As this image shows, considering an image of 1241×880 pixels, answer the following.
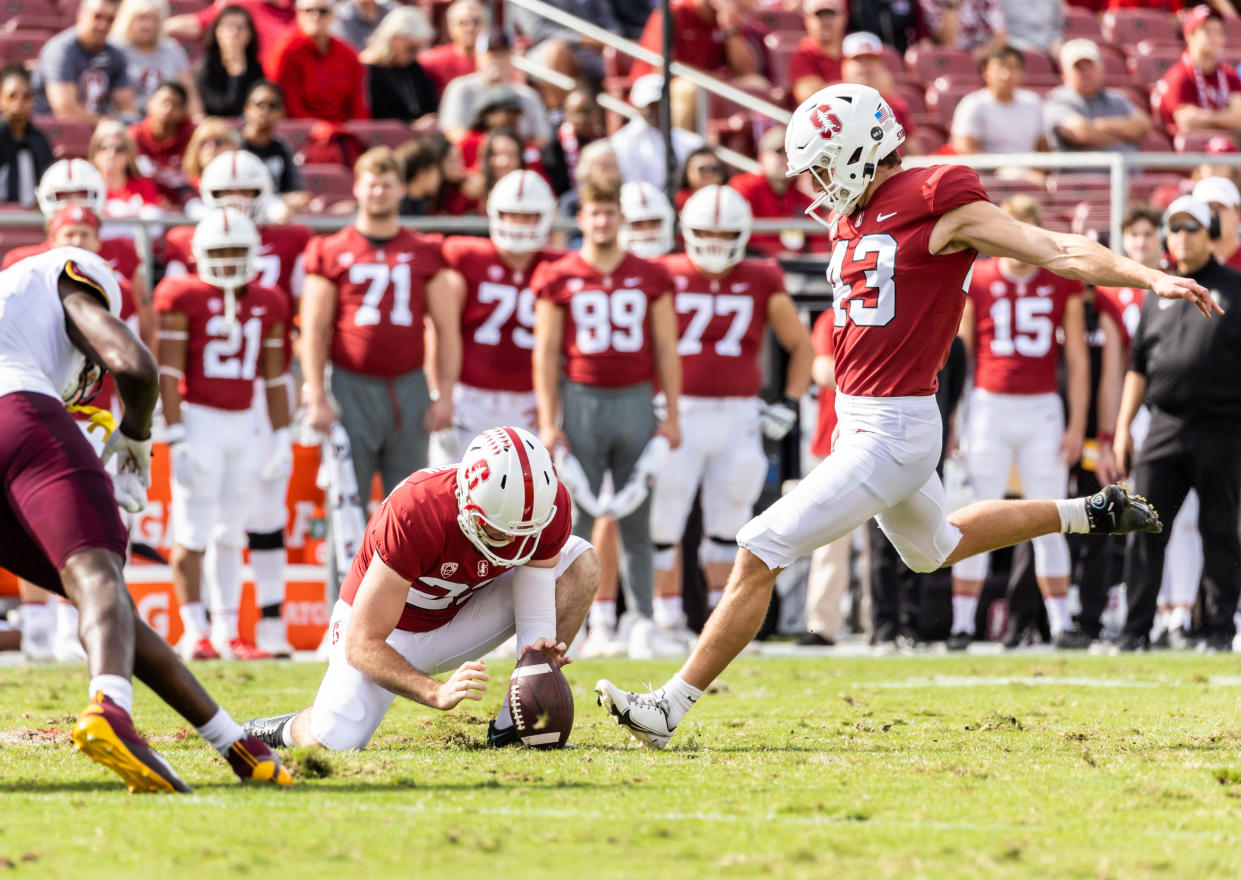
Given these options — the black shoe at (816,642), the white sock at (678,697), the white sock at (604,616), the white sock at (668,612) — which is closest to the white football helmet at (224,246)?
the white sock at (604,616)

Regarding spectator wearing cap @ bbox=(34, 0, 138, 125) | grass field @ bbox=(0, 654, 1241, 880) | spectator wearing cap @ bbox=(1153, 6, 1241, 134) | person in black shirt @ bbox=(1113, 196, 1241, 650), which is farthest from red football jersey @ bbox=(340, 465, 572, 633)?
spectator wearing cap @ bbox=(1153, 6, 1241, 134)

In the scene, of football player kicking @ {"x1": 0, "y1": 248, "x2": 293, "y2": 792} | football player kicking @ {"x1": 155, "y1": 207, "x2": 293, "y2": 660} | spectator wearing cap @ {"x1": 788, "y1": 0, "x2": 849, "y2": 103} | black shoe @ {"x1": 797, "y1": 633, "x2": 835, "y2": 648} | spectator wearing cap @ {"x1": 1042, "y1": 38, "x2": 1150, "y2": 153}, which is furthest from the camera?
spectator wearing cap @ {"x1": 788, "y1": 0, "x2": 849, "y2": 103}

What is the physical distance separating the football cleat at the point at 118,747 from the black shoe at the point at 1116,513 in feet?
10.2

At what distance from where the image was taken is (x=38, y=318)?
4.79 m

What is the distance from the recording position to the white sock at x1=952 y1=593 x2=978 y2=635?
10164 millimetres

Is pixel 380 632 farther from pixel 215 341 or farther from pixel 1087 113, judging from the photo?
pixel 1087 113

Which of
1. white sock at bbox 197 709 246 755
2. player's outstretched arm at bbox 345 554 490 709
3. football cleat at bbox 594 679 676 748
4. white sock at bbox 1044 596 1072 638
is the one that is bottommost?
white sock at bbox 1044 596 1072 638

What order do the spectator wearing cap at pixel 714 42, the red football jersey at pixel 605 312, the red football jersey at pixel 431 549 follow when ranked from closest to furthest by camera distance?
1. the red football jersey at pixel 431 549
2. the red football jersey at pixel 605 312
3. the spectator wearing cap at pixel 714 42

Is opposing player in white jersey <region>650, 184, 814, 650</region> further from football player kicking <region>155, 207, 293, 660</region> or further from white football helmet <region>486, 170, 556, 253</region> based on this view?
football player kicking <region>155, 207, 293, 660</region>

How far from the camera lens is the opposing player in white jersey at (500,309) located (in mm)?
9914

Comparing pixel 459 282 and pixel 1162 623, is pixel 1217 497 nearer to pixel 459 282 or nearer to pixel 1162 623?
pixel 1162 623

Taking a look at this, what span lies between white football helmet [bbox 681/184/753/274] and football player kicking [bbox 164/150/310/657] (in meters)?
2.20

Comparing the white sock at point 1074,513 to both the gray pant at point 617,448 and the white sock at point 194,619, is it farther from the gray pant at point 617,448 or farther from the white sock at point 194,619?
the white sock at point 194,619

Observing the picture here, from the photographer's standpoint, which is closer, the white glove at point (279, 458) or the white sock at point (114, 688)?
the white sock at point (114, 688)
